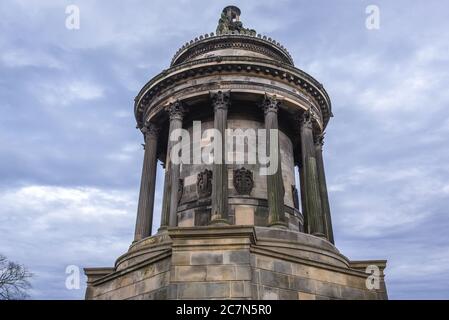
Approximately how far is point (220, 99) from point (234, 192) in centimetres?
447

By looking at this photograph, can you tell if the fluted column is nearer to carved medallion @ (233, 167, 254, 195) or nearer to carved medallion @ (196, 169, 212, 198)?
carved medallion @ (196, 169, 212, 198)

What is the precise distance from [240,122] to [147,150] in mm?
5087

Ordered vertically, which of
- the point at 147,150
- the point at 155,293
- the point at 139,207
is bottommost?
the point at 155,293

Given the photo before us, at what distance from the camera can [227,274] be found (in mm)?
11523

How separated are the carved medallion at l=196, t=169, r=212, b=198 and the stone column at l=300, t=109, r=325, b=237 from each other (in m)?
4.60

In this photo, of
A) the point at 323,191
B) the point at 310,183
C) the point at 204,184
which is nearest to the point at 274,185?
the point at 310,183

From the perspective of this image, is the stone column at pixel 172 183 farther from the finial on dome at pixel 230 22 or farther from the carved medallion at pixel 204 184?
the finial on dome at pixel 230 22

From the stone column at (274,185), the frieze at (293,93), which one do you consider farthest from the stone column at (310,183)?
the stone column at (274,185)

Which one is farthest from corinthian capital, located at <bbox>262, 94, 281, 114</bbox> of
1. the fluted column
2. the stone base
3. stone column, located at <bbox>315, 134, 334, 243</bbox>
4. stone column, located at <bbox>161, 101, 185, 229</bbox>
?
the stone base

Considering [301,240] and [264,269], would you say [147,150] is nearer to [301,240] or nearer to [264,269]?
[301,240]
